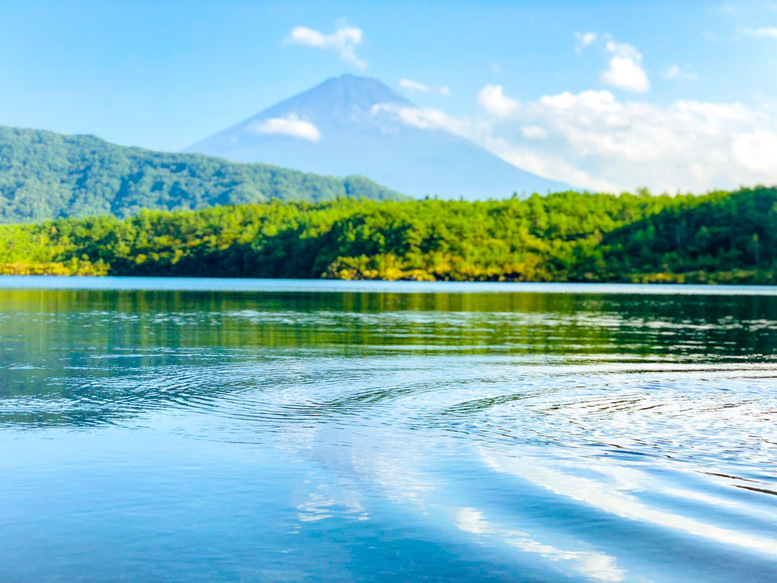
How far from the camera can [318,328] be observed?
3834 cm

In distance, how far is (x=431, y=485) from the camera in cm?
1075

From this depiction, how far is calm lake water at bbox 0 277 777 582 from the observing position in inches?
323

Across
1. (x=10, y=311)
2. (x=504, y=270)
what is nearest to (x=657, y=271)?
(x=504, y=270)

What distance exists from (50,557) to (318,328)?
30.3 metres

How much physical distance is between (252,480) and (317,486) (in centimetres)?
86

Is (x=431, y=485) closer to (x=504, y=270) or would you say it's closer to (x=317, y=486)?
(x=317, y=486)

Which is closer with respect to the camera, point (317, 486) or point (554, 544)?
point (554, 544)

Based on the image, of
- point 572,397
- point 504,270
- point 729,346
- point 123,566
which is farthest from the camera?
point 504,270

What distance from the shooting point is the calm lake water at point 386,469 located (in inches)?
323

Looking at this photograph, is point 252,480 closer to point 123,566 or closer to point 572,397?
point 123,566

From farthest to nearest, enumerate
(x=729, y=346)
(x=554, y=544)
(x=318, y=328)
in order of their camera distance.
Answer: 1. (x=318, y=328)
2. (x=729, y=346)
3. (x=554, y=544)

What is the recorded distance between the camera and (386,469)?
37.8 ft

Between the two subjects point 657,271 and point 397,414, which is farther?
point 657,271

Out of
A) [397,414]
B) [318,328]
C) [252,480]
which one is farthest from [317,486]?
[318,328]
